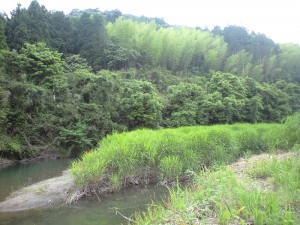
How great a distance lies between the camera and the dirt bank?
27.6ft

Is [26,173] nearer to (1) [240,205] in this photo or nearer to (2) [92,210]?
(2) [92,210]

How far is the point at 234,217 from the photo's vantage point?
12.4ft

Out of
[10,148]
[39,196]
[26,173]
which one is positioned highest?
[39,196]

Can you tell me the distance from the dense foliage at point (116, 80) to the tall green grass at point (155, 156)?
8.01 meters

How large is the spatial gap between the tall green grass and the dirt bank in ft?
2.58

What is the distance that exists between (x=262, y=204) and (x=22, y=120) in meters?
16.6

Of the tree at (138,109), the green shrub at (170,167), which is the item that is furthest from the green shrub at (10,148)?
the green shrub at (170,167)

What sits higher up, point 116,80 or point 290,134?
point 116,80

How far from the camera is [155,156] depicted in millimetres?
10438

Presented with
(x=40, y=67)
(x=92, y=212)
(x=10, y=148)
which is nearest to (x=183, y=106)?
(x=40, y=67)

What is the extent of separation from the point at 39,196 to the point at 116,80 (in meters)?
13.9

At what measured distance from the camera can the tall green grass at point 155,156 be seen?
933 cm

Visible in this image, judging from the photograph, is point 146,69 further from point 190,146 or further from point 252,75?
point 190,146

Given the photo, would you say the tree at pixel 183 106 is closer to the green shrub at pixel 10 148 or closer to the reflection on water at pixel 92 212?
the green shrub at pixel 10 148
